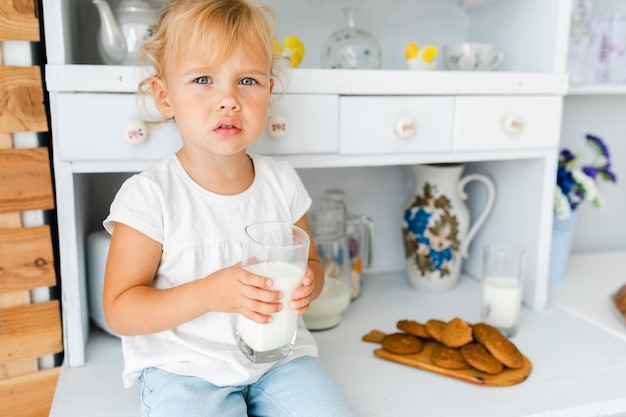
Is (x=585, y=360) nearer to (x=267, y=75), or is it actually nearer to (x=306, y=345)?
(x=306, y=345)

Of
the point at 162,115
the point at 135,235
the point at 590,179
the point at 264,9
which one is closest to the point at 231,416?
the point at 135,235

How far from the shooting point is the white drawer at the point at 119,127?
911 mm

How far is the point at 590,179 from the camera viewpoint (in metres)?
1.43

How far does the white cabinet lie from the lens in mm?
925

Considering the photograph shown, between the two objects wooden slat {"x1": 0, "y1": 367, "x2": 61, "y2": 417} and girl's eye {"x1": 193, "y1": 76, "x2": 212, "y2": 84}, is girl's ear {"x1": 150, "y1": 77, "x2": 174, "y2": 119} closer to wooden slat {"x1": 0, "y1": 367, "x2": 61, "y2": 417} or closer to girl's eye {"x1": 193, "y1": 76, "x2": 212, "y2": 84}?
girl's eye {"x1": 193, "y1": 76, "x2": 212, "y2": 84}

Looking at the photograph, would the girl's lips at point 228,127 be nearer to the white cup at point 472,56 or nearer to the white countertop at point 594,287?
the white cup at point 472,56

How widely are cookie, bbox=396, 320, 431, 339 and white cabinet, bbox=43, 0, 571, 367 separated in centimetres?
31

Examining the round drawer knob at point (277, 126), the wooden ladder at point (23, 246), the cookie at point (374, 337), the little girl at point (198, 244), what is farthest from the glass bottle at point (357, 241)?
the wooden ladder at point (23, 246)

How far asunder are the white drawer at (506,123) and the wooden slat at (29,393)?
861mm

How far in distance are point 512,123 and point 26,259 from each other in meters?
0.92

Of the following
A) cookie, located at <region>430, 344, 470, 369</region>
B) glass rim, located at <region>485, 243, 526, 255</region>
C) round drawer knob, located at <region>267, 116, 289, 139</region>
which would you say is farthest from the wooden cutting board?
round drawer knob, located at <region>267, 116, 289, 139</region>

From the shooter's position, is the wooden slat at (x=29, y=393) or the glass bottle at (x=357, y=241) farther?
the glass bottle at (x=357, y=241)

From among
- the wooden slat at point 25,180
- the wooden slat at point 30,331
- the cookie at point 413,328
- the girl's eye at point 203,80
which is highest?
the girl's eye at point 203,80

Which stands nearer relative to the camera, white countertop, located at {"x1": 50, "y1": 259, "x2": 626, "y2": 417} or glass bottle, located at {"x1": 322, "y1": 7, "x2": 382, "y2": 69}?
white countertop, located at {"x1": 50, "y1": 259, "x2": 626, "y2": 417}
